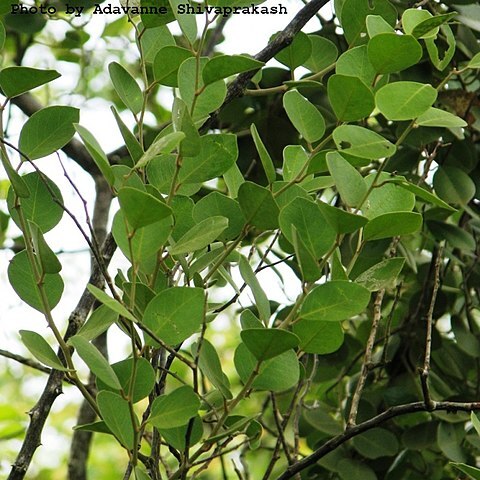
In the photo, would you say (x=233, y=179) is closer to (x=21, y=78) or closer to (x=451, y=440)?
(x=21, y=78)

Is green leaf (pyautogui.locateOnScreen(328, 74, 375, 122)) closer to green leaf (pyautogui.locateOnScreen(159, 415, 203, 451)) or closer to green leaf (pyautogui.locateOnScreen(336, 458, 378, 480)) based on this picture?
green leaf (pyautogui.locateOnScreen(159, 415, 203, 451))

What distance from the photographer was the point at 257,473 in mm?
1671

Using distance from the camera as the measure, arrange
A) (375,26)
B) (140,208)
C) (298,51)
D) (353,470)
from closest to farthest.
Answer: (140,208)
(375,26)
(298,51)
(353,470)

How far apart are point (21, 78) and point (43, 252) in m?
0.09

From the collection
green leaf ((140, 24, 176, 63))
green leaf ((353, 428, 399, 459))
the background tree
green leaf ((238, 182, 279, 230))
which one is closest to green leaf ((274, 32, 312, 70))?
the background tree

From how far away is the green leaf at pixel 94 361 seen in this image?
37 cm

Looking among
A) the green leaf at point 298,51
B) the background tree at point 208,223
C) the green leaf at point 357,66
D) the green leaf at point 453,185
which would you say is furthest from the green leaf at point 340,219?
the green leaf at point 453,185

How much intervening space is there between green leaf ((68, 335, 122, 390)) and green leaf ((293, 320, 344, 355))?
10cm

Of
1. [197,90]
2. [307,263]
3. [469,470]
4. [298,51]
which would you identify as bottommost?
[469,470]

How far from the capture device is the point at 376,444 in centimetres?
74

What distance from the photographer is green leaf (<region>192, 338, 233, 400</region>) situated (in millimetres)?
421

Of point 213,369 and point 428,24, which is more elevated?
point 428,24

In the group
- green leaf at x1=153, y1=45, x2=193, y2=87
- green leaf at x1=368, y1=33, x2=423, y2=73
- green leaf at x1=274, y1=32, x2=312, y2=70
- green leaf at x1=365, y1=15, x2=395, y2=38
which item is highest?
green leaf at x1=274, y1=32, x2=312, y2=70

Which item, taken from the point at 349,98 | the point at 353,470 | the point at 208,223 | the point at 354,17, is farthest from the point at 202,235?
the point at 353,470
